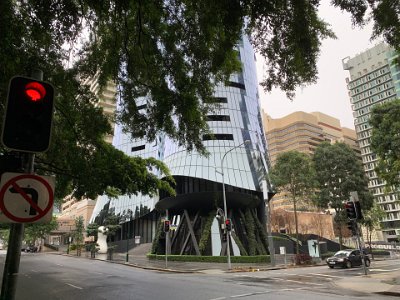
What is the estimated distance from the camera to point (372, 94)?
383 feet

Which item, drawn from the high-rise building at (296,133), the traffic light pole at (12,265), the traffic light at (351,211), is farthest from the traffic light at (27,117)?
the high-rise building at (296,133)

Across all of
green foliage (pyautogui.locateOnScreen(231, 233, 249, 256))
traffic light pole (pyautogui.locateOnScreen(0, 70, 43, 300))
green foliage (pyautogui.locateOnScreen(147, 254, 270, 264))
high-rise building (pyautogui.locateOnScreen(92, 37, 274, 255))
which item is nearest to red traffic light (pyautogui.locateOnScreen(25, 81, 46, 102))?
traffic light pole (pyautogui.locateOnScreen(0, 70, 43, 300))

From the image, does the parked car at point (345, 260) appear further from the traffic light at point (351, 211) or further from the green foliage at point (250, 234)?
the green foliage at point (250, 234)

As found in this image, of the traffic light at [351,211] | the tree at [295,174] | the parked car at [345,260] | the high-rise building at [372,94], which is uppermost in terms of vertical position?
the high-rise building at [372,94]

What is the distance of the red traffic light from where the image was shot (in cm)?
371

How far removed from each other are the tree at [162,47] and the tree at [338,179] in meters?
37.7

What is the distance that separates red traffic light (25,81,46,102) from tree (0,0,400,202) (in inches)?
130

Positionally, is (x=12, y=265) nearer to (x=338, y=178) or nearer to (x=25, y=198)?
(x=25, y=198)

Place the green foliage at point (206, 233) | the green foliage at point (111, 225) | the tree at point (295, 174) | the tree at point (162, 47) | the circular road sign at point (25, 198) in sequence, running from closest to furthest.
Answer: the circular road sign at point (25, 198), the tree at point (162, 47), the green foliage at point (206, 233), the tree at point (295, 174), the green foliage at point (111, 225)

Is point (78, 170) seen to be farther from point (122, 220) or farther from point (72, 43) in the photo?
point (122, 220)

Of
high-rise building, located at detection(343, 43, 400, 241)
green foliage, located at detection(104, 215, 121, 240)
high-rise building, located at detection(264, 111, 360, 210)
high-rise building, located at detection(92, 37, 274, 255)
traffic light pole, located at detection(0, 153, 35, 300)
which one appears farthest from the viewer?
high-rise building, located at detection(264, 111, 360, 210)

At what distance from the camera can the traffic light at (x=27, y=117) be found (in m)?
3.55

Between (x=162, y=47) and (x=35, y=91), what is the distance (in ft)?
17.7

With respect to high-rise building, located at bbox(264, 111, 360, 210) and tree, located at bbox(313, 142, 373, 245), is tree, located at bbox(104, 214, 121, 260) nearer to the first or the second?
tree, located at bbox(313, 142, 373, 245)
